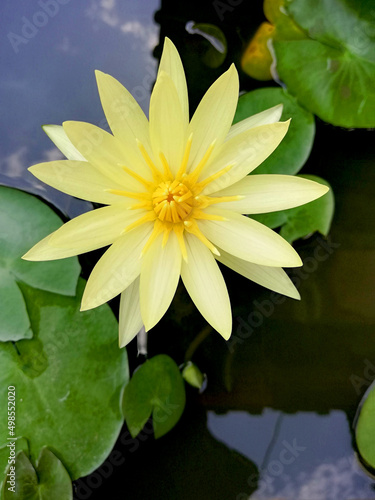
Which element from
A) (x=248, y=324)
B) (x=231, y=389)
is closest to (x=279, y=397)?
(x=231, y=389)

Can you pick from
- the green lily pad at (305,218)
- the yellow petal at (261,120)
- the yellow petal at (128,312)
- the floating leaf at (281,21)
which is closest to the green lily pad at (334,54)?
the floating leaf at (281,21)

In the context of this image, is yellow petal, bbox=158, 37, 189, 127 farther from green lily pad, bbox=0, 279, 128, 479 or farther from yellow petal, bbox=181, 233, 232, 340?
green lily pad, bbox=0, 279, 128, 479

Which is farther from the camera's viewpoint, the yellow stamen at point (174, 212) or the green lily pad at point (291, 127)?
the green lily pad at point (291, 127)

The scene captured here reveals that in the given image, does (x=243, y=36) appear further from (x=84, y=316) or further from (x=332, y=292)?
(x=84, y=316)

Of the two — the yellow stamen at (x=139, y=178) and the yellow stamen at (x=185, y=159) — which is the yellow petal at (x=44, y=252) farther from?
the yellow stamen at (x=185, y=159)

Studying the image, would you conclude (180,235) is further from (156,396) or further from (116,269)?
(156,396)

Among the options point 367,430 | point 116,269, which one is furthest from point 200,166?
point 367,430
